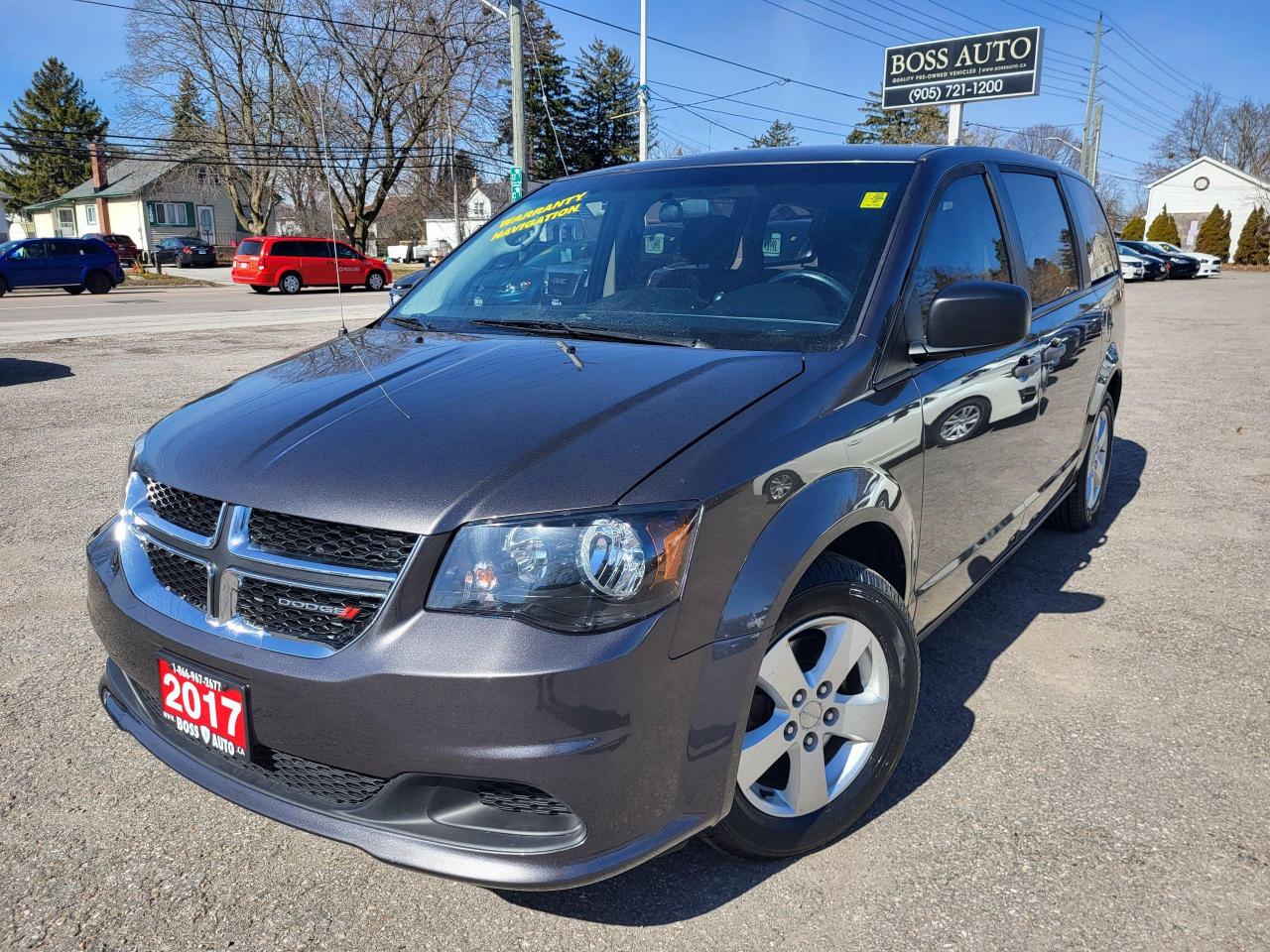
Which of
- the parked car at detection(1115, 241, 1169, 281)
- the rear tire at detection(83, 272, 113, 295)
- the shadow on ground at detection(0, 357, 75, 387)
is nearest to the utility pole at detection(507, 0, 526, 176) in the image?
the shadow on ground at detection(0, 357, 75, 387)

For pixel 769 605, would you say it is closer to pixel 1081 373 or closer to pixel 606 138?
pixel 1081 373

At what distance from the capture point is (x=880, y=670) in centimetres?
247

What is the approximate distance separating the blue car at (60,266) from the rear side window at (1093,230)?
28.9 metres

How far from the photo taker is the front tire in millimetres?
2182

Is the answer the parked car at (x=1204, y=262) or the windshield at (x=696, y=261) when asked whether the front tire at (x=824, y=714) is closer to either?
the windshield at (x=696, y=261)

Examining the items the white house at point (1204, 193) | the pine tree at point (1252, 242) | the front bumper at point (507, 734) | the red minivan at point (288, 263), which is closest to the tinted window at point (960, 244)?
the front bumper at point (507, 734)

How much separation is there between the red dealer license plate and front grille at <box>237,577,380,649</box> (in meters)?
0.15

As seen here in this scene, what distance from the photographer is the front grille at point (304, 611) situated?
191cm

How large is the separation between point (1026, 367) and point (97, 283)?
30.5 meters

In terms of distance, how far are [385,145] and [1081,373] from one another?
151ft

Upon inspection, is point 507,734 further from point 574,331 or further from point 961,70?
point 961,70

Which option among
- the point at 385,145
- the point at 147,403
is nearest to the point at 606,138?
the point at 385,145

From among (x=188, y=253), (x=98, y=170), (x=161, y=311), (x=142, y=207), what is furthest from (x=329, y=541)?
(x=142, y=207)

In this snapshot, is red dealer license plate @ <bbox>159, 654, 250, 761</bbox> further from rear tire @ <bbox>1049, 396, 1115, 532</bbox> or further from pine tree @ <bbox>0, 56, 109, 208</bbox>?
pine tree @ <bbox>0, 56, 109, 208</bbox>
